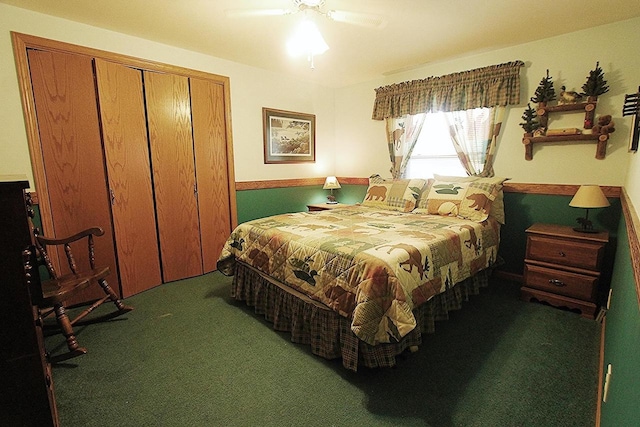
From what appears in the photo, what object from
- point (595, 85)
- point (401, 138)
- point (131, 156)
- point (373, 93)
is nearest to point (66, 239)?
point (131, 156)

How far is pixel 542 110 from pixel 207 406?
343 centimetres

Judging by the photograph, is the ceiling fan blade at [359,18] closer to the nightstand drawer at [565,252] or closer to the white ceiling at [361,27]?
the white ceiling at [361,27]

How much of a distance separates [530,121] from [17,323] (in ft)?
12.1

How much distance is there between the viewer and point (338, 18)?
2.02m

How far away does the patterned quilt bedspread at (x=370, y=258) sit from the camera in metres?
1.57

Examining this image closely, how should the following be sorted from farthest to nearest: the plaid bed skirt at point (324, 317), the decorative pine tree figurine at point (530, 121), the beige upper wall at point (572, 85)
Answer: the decorative pine tree figurine at point (530, 121)
the beige upper wall at point (572, 85)
the plaid bed skirt at point (324, 317)

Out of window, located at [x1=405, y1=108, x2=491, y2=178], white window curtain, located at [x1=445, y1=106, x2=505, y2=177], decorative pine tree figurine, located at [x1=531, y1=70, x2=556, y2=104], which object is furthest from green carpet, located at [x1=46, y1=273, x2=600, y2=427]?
decorative pine tree figurine, located at [x1=531, y1=70, x2=556, y2=104]

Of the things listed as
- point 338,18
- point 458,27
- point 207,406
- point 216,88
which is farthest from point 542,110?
point 207,406

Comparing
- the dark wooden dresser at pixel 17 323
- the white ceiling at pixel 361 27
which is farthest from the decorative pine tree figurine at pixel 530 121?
the dark wooden dresser at pixel 17 323

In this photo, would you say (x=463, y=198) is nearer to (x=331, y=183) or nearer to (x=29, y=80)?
(x=331, y=183)

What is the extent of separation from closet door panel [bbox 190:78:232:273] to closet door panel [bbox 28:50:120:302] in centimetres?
86

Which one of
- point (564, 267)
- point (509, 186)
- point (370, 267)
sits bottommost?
point (564, 267)

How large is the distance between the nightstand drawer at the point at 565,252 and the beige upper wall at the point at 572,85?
0.53 m

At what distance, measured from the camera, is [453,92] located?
10.9 feet
